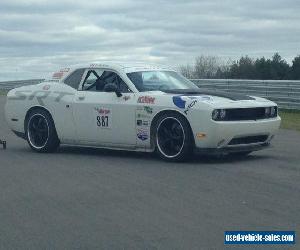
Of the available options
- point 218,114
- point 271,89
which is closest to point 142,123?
point 218,114

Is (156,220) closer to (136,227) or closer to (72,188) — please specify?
(136,227)

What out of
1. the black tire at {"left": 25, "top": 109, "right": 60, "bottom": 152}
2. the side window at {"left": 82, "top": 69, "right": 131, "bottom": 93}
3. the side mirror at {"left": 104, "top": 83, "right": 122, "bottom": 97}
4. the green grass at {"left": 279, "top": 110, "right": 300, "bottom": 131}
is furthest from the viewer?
the green grass at {"left": 279, "top": 110, "right": 300, "bottom": 131}

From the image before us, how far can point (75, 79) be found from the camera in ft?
41.6

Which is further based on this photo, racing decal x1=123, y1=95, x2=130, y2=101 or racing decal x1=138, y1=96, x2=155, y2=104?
racing decal x1=123, y1=95, x2=130, y2=101

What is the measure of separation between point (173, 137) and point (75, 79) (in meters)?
2.40

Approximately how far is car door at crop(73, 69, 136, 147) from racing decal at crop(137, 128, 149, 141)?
0.12 m

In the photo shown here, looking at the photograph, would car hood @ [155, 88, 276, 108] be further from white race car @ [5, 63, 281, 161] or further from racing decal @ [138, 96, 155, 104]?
racing decal @ [138, 96, 155, 104]

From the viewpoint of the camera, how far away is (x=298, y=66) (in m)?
37.0

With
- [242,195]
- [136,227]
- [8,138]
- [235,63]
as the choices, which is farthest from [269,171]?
[235,63]

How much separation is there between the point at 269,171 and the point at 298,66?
27682 millimetres

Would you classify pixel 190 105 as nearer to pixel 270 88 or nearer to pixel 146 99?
pixel 146 99

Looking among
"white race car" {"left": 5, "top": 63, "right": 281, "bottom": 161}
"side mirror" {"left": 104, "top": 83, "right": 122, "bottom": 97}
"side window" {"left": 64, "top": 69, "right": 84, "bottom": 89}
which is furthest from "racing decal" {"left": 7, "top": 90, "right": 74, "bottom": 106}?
"side mirror" {"left": 104, "top": 83, "right": 122, "bottom": 97}

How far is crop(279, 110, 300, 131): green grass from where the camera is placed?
18.1 m

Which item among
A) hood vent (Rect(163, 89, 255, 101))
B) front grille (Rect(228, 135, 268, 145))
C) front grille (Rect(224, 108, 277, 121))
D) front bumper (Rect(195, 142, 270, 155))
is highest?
hood vent (Rect(163, 89, 255, 101))
